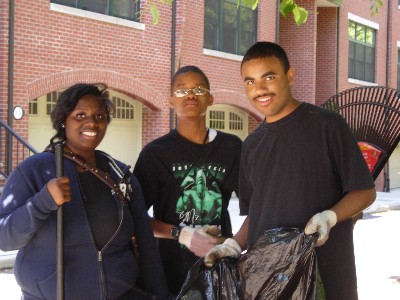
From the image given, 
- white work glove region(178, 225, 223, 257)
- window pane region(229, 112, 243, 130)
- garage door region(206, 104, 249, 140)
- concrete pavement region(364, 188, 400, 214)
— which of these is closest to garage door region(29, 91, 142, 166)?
garage door region(206, 104, 249, 140)

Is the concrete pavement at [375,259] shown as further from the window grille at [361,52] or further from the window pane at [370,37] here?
the window pane at [370,37]

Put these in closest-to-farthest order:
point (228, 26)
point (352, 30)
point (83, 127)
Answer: point (83, 127)
point (228, 26)
point (352, 30)

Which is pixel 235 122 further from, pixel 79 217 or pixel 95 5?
pixel 79 217

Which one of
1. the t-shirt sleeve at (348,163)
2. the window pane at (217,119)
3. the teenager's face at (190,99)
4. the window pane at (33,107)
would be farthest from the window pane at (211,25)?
the t-shirt sleeve at (348,163)

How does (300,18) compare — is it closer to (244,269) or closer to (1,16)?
(244,269)

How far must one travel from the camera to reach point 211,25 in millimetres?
16594

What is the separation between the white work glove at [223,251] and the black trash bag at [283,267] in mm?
184

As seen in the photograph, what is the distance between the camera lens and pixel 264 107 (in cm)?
285

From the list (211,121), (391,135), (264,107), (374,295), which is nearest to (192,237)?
(264,107)

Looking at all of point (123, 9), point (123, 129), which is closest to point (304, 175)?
point (123, 9)

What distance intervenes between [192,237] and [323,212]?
80 centimetres

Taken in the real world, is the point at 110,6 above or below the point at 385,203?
above

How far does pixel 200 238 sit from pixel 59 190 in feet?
2.67

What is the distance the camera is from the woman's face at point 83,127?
118 inches
